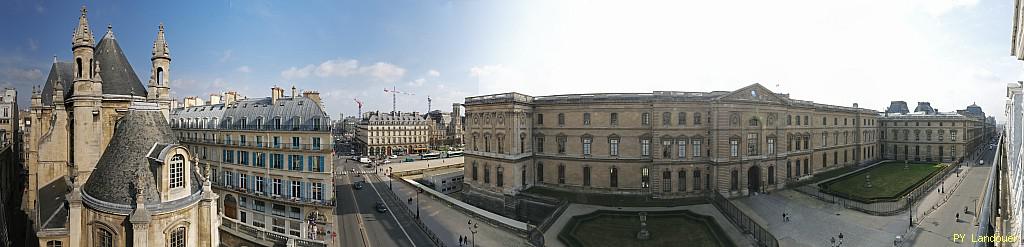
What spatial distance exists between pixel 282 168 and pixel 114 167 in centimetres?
685

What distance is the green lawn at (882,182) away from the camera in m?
21.7

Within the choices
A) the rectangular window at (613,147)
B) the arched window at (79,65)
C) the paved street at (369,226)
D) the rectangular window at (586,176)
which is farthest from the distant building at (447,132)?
the arched window at (79,65)

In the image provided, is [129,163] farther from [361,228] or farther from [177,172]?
[361,228]

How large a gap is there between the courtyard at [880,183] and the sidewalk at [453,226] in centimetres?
1809

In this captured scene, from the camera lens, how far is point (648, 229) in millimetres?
14641

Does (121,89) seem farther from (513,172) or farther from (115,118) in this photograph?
(513,172)

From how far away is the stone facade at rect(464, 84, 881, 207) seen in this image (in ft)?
64.4

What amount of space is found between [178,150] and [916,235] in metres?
25.0

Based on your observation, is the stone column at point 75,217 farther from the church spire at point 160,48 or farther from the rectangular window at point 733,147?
the rectangular window at point 733,147

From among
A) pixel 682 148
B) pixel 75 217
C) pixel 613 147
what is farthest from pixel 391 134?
pixel 75 217

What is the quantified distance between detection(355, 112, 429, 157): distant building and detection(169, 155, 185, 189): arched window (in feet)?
132

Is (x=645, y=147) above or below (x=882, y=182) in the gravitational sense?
above

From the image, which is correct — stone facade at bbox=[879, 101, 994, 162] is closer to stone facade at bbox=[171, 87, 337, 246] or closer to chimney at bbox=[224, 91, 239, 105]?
stone facade at bbox=[171, 87, 337, 246]

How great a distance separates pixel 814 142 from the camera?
2770 centimetres
